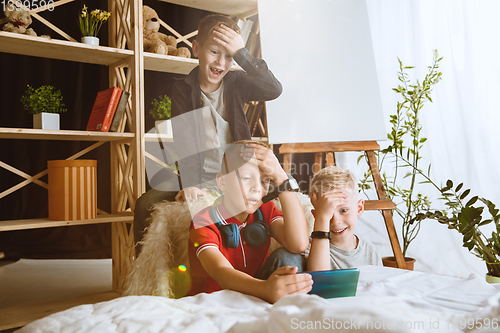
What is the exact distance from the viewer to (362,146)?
1.41m

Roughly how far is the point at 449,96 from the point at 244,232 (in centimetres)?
155

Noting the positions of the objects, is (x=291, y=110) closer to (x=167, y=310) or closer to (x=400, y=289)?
(x=400, y=289)

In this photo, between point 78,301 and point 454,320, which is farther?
point 78,301

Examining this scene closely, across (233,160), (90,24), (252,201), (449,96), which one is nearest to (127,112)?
(90,24)

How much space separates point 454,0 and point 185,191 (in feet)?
5.57

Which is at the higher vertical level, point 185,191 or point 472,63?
point 472,63

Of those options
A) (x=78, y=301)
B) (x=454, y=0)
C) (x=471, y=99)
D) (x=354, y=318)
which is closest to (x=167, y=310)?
(x=354, y=318)

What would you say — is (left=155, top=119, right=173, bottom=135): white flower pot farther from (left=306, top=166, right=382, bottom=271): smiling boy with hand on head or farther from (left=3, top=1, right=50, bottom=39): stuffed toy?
(left=306, top=166, right=382, bottom=271): smiling boy with hand on head

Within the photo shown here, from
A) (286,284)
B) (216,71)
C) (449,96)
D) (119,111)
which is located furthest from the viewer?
(449,96)

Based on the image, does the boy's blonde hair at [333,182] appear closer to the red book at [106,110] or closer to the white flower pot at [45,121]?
the red book at [106,110]

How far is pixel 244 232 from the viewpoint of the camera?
3.06 feet

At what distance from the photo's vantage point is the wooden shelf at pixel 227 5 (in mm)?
1680

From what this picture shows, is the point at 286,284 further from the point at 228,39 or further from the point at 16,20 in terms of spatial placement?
the point at 16,20

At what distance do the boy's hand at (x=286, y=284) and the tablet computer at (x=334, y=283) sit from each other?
0.02 metres
